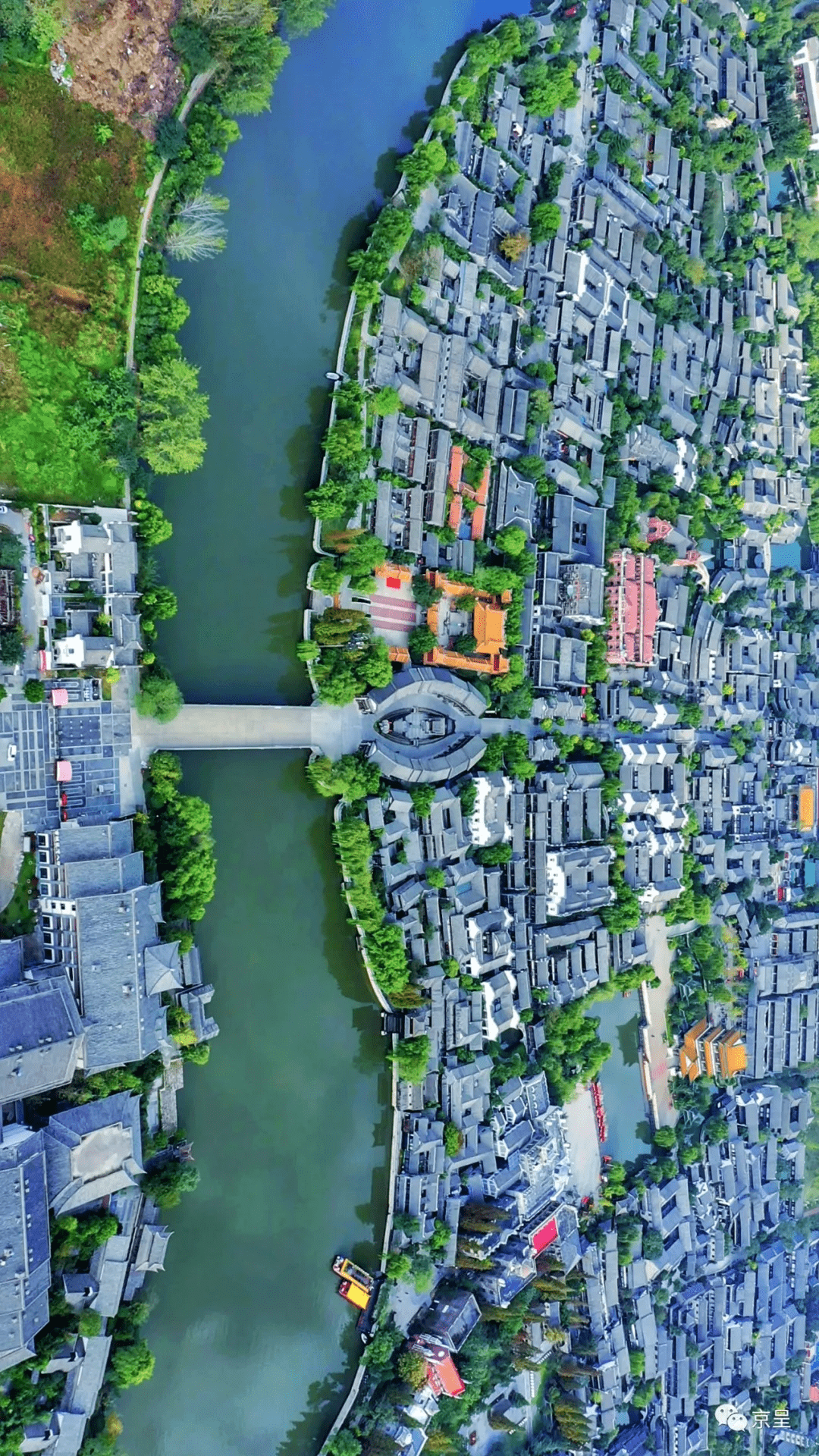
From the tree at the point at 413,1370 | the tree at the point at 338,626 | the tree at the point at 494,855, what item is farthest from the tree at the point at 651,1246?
the tree at the point at 338,626

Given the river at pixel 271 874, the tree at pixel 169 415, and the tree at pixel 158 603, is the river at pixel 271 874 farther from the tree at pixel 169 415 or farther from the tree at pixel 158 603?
the tree at pixel 169 415

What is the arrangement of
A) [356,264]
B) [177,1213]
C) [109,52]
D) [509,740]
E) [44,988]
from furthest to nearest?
[509,740], [356,264], [177,1213], [109,52], [44,988]

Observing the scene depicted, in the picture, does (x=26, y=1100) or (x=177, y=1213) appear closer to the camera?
(x=26, y=1100)

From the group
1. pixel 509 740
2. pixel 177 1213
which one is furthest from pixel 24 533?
pixel 177 1213

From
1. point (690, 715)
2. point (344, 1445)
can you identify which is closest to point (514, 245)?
point (690, 715)

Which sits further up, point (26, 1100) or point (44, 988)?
point (44, 988)

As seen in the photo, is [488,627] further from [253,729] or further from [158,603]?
[158,603]

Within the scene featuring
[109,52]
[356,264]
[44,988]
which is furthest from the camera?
[356,264]

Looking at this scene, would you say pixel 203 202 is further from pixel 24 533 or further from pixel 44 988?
pixel 44 988
